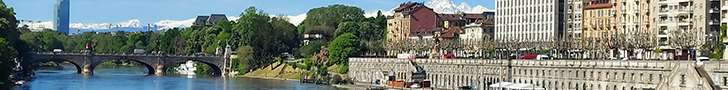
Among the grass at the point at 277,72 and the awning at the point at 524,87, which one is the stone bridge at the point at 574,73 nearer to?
the awning at the point at 524,87

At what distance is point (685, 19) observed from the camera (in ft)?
334

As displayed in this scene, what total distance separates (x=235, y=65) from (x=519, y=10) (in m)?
45.3

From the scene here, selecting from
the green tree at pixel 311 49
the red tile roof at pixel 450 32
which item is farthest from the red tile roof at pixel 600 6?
the green tree at pixel 311 49

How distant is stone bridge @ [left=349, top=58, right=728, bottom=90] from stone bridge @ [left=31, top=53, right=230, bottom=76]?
2306 inches

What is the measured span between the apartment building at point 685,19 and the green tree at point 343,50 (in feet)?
187

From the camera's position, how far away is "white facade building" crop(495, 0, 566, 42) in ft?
493

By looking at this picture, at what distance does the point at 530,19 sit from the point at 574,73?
7100 centimetres

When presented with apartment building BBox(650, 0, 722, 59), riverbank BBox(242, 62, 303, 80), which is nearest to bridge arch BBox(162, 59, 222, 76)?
riverbank BBox(242, 62, 303, 80)

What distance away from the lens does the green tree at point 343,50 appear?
6270 inches

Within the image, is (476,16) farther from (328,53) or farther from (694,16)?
(694,16)

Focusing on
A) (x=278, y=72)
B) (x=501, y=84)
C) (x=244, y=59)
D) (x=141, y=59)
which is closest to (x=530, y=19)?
(x=278, y=72)

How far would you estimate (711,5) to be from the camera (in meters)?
96.9

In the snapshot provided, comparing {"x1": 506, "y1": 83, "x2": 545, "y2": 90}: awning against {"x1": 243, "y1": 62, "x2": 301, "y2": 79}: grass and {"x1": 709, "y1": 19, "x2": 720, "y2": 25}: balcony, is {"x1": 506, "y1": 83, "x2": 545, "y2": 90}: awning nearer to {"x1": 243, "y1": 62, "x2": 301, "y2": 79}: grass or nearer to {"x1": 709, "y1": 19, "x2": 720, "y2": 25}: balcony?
{"x1": 709, "y1": 19, "x2": 720, "y2": 25}: balcony

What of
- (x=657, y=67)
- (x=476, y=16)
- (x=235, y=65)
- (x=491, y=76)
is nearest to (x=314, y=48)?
(x=235, y=65)
